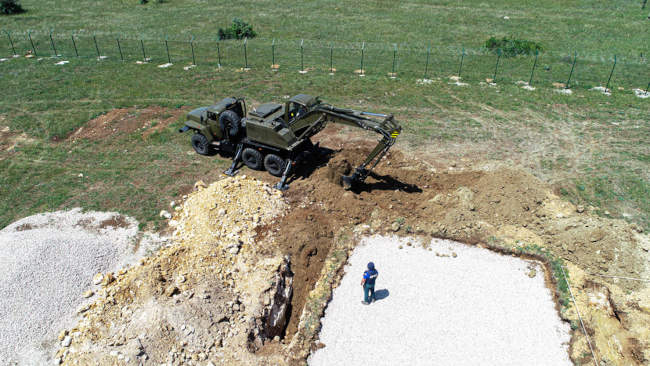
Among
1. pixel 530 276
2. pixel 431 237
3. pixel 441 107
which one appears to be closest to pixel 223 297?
pixel 431 237

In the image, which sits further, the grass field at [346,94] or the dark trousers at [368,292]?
the grass field at [346,94]

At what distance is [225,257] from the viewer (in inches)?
492

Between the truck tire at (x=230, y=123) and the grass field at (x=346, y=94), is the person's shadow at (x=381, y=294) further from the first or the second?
the truck tire at (x=230, y=123)

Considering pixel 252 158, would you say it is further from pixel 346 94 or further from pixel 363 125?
Result: pixel 346 94

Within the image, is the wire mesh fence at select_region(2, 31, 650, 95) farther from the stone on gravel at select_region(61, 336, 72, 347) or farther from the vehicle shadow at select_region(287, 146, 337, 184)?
the stone on gravel at select_region(61, 336, 72, 347)

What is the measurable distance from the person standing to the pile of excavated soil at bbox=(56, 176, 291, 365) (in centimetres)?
239

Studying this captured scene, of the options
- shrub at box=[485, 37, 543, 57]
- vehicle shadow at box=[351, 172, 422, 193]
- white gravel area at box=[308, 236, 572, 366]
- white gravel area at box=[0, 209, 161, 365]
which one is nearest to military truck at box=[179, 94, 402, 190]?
vehicle shadow at box=[351, 172, 422, 193]

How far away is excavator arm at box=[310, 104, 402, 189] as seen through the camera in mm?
13920

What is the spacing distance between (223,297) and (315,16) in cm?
4090

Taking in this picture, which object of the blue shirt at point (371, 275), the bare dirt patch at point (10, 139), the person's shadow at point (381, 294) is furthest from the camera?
the bare dirt patch at point (10, 139)

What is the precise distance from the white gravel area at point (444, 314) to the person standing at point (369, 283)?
8.5 inches

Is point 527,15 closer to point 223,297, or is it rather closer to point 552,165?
point 552,165

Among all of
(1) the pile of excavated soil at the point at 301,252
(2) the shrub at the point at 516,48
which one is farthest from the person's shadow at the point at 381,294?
(2) the shrub at the point at 516,48

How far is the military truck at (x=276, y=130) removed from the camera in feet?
49.5
